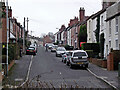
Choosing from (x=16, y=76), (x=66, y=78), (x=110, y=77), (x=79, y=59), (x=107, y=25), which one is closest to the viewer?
(x=66, y=78)

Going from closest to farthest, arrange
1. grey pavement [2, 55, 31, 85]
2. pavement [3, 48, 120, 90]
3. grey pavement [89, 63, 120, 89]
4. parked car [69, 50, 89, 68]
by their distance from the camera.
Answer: grey pavement [2, 55, 31, 85] → pavement [3, 48, 120, 90] → grey pavement [89, 63, 120, 89] → parked car [69, 50, 89, 68]

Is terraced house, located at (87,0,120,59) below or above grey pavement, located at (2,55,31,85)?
above

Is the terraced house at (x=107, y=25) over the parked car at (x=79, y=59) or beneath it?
over

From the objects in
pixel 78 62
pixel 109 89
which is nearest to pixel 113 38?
pixel 78 62

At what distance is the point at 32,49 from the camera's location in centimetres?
4581

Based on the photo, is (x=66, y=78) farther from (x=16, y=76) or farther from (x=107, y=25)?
(x=107, y=25)

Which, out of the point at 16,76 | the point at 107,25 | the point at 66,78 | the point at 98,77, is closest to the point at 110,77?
the point at 98,77

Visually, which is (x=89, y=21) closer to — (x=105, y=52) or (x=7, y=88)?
(x=105, y=52)

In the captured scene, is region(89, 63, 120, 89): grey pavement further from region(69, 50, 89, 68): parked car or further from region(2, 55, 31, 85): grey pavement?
region(2, 55, 31, 85): grey pavement

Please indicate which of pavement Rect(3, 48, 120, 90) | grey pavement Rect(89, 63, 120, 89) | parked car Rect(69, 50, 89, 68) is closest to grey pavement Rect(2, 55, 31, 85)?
pavement Rect(3, 48, 120, 90)

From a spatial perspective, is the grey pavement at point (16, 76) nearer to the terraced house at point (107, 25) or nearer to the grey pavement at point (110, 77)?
the grey pavement at point (110, 77)

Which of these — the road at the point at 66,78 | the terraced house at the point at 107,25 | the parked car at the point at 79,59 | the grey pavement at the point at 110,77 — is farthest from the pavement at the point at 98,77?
the terraced house at the point at 107,25

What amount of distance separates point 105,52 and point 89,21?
12089 mm

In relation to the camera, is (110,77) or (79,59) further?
(79,59)
